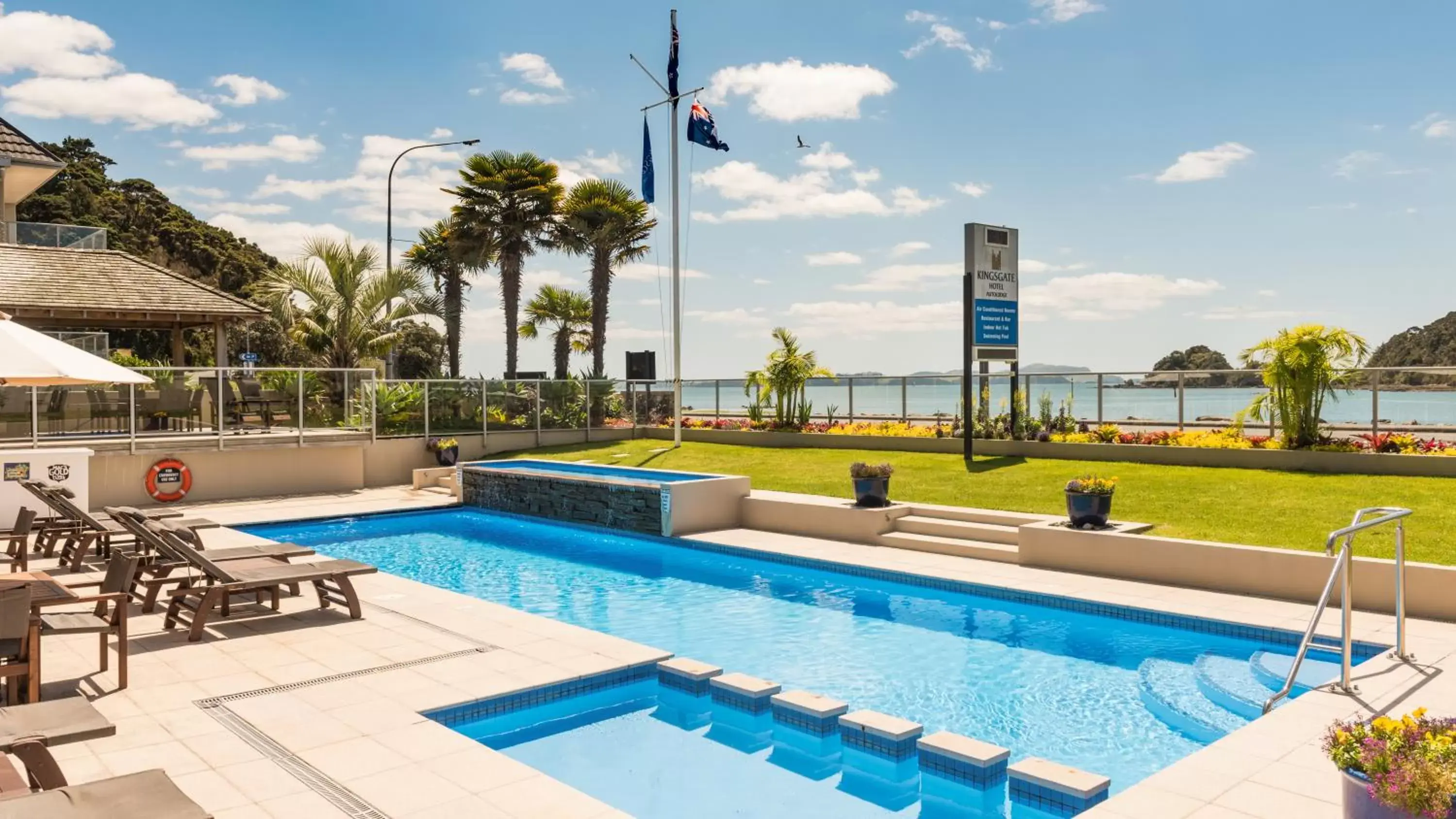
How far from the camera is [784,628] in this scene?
375 inches

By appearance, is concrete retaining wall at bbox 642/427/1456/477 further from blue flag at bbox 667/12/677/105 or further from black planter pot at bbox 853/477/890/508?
blue flag at bbox 667/12/677/105

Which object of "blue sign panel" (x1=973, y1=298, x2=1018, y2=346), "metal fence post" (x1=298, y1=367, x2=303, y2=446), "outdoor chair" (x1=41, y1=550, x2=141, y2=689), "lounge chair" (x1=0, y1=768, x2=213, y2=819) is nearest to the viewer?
"lounge chair" (x1=0, y1=768, x2=213, y2=819)

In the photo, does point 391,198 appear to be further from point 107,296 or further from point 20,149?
point 107,296

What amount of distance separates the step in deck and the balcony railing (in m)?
20.4

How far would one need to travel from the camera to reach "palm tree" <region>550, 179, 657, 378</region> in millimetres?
30891

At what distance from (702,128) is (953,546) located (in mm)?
13279

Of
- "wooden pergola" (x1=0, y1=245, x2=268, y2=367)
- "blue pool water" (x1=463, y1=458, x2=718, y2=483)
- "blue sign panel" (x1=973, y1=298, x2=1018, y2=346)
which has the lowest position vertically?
"blue pool water" (x1=463, y1=458, x2=718, y2=483)

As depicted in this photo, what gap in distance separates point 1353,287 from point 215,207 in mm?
37509

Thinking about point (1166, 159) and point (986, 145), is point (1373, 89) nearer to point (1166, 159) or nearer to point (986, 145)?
point (1166, 159)

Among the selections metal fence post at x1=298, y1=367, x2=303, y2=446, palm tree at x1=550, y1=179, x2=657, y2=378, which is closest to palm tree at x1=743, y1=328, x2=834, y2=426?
palm tree at x1=550, y1=179, x2=657, y2=378

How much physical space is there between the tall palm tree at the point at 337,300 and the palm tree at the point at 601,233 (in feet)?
21.4

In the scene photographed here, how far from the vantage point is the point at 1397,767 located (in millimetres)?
3324

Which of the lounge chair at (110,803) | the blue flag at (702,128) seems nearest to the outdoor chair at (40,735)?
the lounge chair at (110,803)

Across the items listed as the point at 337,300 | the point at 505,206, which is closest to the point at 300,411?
the point at 337,300
